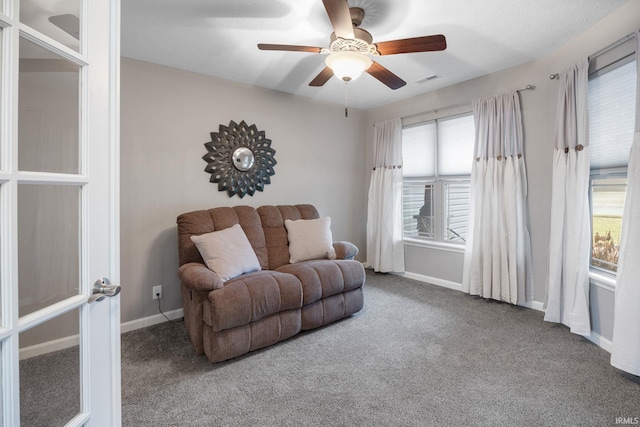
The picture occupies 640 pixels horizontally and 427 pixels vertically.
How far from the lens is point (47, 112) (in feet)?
2.72

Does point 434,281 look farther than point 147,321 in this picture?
Yes

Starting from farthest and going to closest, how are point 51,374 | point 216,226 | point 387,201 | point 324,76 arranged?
point 387,201 → point 216,226 → point 324,76 → point 51,374

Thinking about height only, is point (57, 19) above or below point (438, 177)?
above

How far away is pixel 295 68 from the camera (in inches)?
123

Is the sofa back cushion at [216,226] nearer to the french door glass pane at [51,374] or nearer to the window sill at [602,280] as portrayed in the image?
the french door glass pane at [51,374]

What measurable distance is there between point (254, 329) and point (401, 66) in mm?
2815

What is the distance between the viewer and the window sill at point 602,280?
230 centimetres

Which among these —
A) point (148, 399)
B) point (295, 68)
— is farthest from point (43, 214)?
point (295, 68)

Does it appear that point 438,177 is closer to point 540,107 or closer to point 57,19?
point 540,107

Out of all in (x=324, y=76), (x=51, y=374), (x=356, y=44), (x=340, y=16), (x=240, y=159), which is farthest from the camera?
(x=240, y=159)

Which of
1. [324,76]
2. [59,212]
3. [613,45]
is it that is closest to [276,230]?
[324,76]

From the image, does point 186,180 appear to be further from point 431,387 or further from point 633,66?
point 633,66

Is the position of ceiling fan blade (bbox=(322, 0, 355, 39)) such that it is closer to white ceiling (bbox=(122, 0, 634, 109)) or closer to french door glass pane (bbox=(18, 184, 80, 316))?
white ceiling (bbox=(122, 0, 634, 109))

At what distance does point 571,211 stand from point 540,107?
3.62 feet
